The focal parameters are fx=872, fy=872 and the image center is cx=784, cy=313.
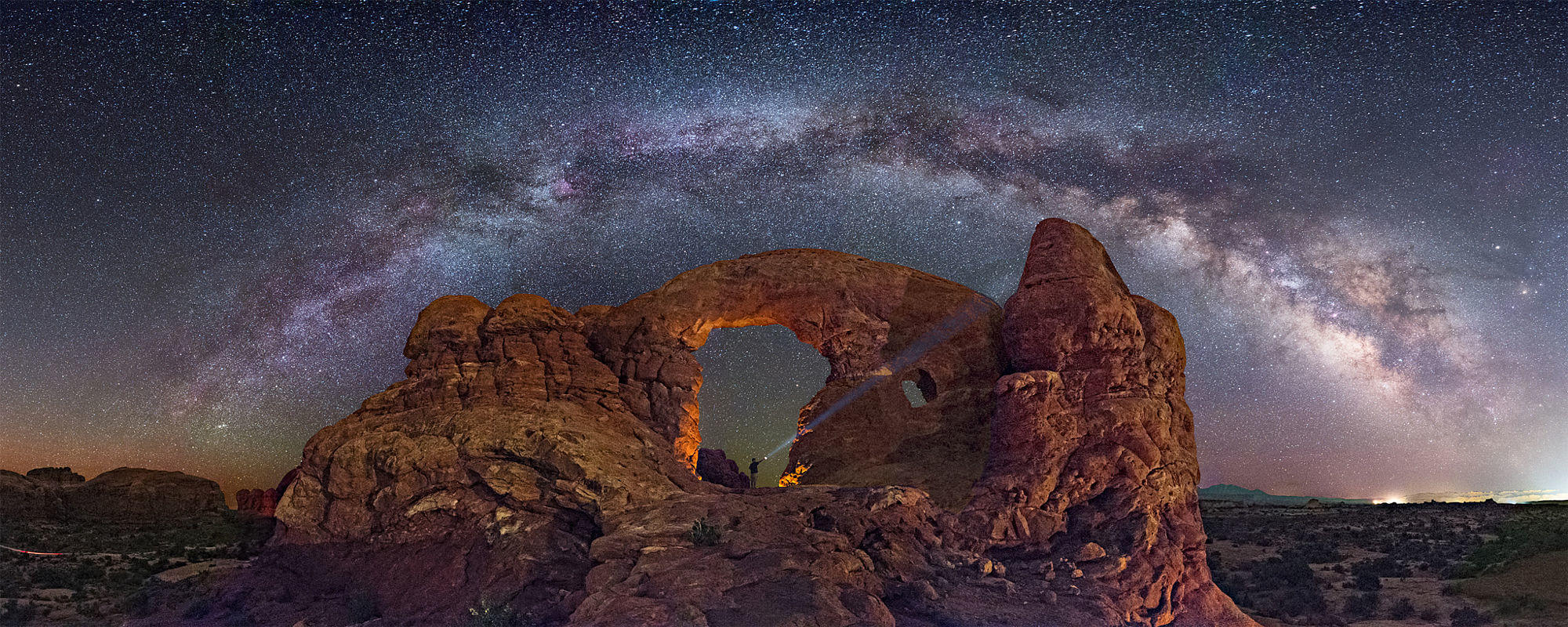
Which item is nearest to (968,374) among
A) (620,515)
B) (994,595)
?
(994,595)

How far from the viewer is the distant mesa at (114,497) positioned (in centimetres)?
4034

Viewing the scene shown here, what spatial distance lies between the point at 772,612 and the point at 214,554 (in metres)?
23.3

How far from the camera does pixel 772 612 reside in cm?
1218

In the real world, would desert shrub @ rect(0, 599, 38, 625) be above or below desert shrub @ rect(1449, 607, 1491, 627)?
above

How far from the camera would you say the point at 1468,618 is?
2100 centimetres

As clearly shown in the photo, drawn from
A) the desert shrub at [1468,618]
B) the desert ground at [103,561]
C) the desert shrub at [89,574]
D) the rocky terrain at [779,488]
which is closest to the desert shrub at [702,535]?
the rocky terrain at [779,488]

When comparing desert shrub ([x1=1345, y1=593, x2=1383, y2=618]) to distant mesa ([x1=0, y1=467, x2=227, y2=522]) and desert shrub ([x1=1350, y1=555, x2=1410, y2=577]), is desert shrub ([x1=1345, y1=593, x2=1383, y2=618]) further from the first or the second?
distant mesa ([x1=0, y1=467, x2=227, y2=522])

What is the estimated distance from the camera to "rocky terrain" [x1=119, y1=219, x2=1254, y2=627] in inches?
555

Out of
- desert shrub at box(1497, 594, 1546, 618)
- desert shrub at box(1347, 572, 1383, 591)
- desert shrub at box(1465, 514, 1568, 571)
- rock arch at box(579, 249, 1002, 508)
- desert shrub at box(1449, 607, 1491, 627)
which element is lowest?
desert shrub at box(1449, 607, 1491, 627)

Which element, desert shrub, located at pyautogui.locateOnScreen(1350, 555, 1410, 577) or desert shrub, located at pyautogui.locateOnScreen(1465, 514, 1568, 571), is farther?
desert shrub, located at pyautogui.locateOnScreen(1350, 555, 1410, 577)

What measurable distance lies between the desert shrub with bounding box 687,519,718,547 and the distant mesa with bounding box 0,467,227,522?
3857cm

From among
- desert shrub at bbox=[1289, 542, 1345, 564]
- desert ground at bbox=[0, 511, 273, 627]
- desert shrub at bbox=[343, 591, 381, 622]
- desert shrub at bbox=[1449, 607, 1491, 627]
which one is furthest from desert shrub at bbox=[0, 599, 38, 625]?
desert shrub at bbox=[1289, 542, 1345, 564]

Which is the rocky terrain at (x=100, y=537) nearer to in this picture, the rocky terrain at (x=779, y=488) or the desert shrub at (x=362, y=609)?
the rocky terrain at (x=779, y=488)

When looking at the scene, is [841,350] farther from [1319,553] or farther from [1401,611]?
[1319,553]
